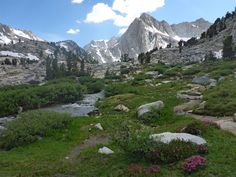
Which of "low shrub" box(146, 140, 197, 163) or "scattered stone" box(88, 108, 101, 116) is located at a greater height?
"low shrub" box(146, 140, 197, 163)

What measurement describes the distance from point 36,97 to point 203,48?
344ft

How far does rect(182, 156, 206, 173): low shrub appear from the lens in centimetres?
1568

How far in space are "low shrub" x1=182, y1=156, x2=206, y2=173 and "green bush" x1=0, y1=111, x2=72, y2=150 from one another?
1286 cm

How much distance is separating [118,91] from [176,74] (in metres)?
20.5

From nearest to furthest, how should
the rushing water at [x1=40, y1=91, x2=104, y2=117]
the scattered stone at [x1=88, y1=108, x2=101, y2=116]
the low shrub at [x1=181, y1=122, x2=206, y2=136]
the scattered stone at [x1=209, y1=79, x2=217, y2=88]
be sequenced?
the low shrub at [x1=181, y1=122, x2=206, y2=136]
the scattered stone at [x1=88, y1=108, x2=101, y2=116]
the rushing water at [x1=40, y1=91, x2=104, y2=117]
the scattered stone at [x1=209, y1=79, x2=217, y2=88]

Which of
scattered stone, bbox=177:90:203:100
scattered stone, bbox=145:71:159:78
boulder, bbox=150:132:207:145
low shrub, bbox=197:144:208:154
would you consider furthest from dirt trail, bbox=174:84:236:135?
scattered stone, bbox=145:71:159:78

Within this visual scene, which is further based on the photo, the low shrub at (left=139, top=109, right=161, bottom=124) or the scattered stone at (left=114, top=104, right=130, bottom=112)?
the scattered stone at (left=114, top=104, right=130, bottom=112)

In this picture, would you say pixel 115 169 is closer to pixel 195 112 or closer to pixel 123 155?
pixel 123 155

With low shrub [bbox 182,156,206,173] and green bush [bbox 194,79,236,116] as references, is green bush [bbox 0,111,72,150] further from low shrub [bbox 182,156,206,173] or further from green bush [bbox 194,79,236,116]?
low shrub [bbox 182,156,206,173]

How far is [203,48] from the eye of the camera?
139 metres

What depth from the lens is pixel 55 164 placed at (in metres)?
20.3

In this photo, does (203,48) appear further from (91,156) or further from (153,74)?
(91,156)

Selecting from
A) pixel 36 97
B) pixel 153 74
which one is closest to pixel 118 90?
pixel 36 97

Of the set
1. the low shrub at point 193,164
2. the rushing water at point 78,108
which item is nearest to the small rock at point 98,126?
the rushing water at point 78,108
